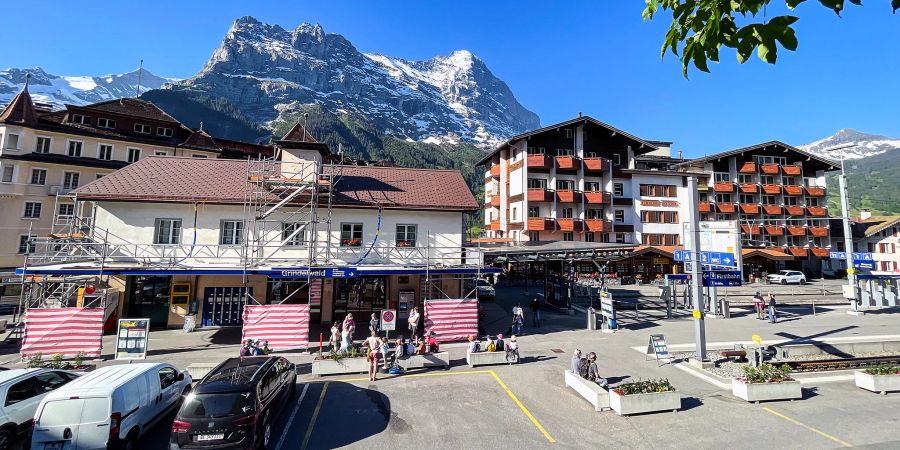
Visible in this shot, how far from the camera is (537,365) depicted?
1633 cm

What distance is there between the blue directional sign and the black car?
18363 mm

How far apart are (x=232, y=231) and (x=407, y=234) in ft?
32.9

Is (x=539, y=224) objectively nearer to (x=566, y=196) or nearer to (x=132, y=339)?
(x=566, y=196)

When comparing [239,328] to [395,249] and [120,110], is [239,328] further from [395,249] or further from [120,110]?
[120,110]

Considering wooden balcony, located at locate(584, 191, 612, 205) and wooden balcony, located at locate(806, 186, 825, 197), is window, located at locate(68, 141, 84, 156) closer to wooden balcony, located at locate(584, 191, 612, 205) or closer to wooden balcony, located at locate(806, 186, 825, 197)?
wooden balcony, located at locate(584, 191, 612, 205)

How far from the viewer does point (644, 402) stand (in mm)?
11312

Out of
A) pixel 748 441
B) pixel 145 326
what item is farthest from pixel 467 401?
pixel 145 326

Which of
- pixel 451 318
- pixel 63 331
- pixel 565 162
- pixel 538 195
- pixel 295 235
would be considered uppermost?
pixel 565 162

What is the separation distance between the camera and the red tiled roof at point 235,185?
2117 cm

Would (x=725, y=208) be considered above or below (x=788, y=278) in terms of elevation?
above

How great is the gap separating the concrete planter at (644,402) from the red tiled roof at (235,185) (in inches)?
539

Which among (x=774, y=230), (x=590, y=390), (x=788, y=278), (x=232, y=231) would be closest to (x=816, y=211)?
(x=774, y=230)

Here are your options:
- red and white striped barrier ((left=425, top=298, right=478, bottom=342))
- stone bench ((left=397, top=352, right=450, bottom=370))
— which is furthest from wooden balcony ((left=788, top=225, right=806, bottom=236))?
stone bench ((left=397, top=352, right=450, bottom=370))

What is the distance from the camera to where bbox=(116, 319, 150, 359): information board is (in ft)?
53.4
